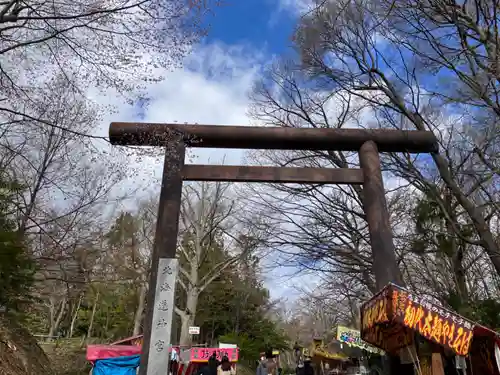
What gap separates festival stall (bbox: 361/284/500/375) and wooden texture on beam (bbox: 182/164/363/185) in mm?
2726

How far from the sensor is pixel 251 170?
8758 mm

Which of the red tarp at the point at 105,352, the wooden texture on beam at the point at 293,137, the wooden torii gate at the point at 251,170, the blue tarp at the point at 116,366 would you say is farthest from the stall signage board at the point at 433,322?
the red tarp at the point at 105,352

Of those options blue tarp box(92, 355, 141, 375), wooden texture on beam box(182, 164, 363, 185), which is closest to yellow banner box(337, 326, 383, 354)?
blue tarp box(92, 355, 141, 375)

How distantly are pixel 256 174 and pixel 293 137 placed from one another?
1.24 metres

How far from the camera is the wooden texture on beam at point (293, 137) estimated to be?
898 centimetres

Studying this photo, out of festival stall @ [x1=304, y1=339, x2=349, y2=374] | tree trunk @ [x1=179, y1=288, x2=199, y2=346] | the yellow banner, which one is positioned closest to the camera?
the yellow banner

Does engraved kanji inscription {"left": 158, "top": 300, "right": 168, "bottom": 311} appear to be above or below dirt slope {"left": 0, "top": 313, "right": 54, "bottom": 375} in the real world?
above

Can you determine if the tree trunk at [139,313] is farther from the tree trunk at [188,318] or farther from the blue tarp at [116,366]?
the blue tarp at [116,366]

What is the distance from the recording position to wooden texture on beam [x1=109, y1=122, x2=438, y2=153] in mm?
8977

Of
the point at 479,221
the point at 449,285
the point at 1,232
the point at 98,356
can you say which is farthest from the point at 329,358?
the point at 1,232

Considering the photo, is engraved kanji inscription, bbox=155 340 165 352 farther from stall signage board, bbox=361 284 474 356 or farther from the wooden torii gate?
stall signage board, bbox=361 284 474 356

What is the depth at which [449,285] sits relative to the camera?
1568 cm

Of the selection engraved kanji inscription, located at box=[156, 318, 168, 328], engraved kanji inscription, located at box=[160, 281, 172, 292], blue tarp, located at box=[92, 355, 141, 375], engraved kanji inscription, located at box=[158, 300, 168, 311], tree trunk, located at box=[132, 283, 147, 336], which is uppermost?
tree trunk, located at box=[132, 283, 147, 336]

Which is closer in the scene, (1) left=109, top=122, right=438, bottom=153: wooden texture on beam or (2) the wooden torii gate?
(2) the wooden torii gate
